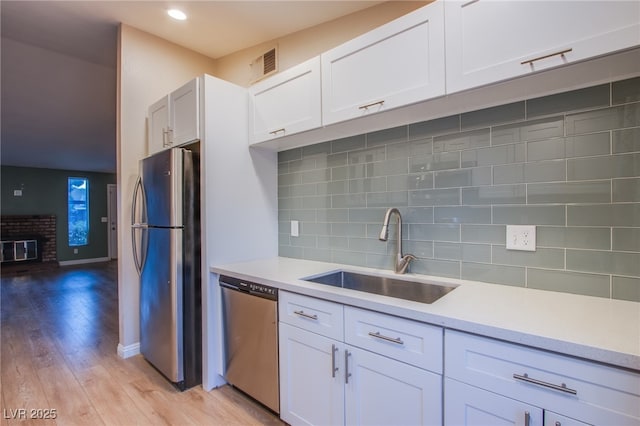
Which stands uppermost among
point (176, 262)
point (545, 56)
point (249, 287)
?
point (545, 56)

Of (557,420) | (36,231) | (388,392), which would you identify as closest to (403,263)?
(388,392)

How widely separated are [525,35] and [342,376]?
158 centimetres

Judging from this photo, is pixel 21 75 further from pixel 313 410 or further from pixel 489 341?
pixel 489 341

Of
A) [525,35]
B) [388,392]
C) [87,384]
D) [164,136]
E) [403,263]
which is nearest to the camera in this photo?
[525,35]

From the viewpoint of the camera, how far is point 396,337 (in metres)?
1.24

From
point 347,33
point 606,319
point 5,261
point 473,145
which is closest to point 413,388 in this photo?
point 606,319

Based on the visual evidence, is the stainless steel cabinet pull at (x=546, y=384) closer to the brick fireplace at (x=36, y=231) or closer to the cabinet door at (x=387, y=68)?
the cabinet door at (x=387, y=68)

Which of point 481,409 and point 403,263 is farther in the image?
point 403,263

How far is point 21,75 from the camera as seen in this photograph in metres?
3.27

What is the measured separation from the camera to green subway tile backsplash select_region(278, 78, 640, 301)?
1244mm

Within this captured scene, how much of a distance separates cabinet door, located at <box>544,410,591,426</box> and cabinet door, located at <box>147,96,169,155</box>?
8.56 ft

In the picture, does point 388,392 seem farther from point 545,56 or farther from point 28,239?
point 28,239

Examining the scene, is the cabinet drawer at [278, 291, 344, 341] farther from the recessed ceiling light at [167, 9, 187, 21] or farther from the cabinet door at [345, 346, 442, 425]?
the recessed ceiling light at [167, 9, 187, 21]

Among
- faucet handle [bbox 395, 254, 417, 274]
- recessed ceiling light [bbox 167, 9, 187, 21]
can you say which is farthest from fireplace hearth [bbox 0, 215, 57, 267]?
faucet handle [bbox 395, 254, 417, 274]
